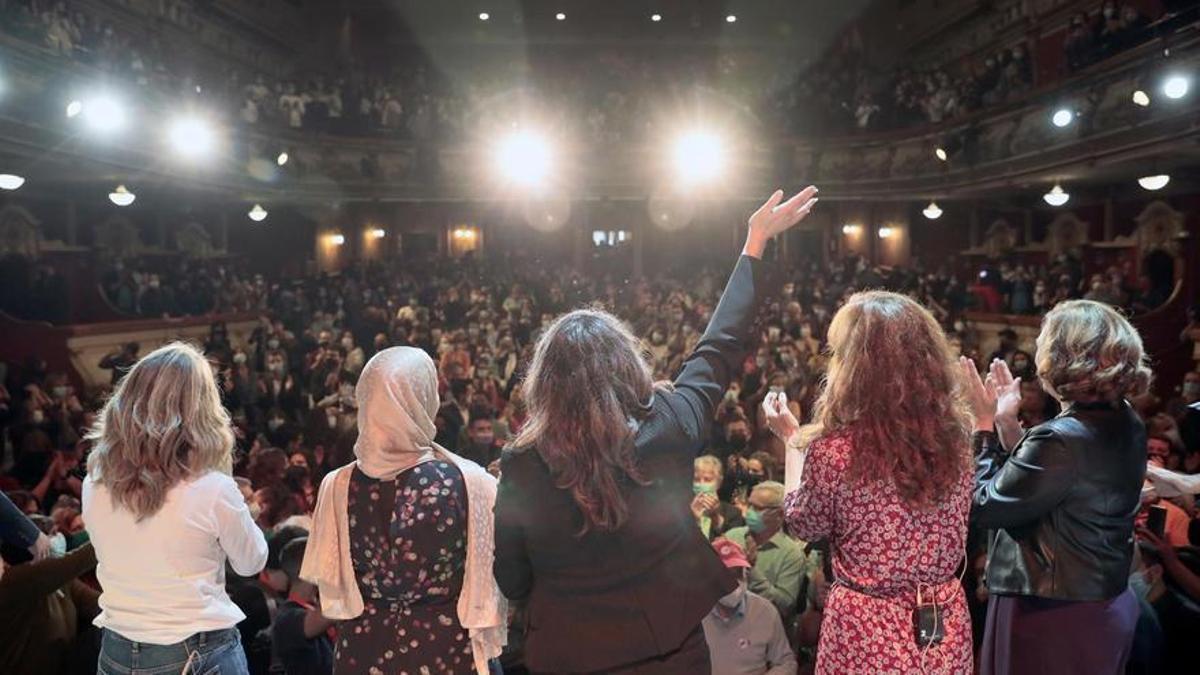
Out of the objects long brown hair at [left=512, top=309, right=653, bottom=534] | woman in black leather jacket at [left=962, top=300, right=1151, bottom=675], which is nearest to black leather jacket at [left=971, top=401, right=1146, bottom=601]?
woman in black leather jacket at [left=962, top=300, right=1151, bottom=675]

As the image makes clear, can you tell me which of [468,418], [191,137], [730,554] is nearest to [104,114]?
[191,137]

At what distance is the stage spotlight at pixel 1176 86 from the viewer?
1009 centimetres

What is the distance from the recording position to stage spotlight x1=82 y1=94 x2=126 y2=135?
449 inches

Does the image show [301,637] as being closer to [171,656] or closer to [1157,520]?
[171,656]

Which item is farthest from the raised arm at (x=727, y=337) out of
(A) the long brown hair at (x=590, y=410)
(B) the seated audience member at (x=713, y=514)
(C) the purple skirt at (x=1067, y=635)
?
(B) the seated audience member at (x=713, y=514)

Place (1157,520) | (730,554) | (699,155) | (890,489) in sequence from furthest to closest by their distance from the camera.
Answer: (699,155) → (1157,520) → (730,554) → (890,489)

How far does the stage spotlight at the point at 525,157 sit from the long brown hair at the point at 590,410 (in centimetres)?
2015

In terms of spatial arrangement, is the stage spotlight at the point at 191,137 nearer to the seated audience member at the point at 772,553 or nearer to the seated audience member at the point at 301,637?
the seated audience member at the point at 772,553

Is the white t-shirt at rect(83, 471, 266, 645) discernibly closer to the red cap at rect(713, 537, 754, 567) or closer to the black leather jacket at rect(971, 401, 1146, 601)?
the red cap at rect(713, 537, 754, 567)

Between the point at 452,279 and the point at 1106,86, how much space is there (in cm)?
1535

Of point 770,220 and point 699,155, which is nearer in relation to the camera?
point 770,220

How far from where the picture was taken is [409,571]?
7.57ft

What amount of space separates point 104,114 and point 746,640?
38.9 feet

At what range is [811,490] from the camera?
2268 mm
